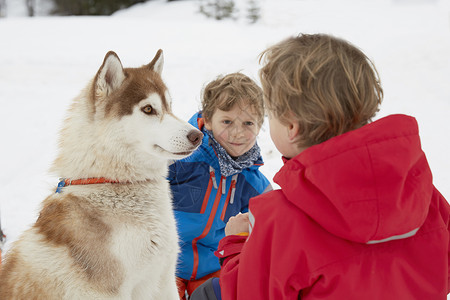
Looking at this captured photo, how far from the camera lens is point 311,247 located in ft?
3.20

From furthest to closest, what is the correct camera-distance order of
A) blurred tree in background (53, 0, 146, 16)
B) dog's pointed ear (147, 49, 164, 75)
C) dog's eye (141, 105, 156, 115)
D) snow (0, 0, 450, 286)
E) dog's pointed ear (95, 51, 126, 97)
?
blurred tree in background (53, 0, 146, 16)
snow (0, 0, 450, 286)
dog's pointed ear (147, 49, 164, 75)
dog's eye (141, 105, 156, 115)
dog's pointed ear (95, 51, 126, 97)

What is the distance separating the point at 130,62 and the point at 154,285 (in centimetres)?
746

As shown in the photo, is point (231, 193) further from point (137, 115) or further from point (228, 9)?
point (228, 9)

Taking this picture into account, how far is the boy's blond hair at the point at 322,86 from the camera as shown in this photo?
1.03 meters

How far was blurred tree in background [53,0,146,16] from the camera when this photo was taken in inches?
644

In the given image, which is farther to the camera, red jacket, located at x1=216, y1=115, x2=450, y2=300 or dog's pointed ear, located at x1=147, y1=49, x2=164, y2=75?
dog's pointed ear, located at x1=147, y1=49, x2=164, y2=75

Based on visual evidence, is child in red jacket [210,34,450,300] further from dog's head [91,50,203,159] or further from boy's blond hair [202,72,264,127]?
boy's blond hair [202,72,264,127]

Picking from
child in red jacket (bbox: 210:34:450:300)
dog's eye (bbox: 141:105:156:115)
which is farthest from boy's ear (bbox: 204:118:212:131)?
child in red jacket (bbox: 210:34:450:300)

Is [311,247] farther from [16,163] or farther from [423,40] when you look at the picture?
[423,40]

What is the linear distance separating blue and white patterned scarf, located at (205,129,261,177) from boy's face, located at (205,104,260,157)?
5 centimetres

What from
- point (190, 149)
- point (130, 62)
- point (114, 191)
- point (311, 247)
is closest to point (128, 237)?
point (114, 191)

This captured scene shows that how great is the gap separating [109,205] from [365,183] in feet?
3.62

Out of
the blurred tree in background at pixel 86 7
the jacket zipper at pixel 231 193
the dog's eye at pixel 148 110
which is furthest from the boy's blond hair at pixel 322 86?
the blurred tree in background at pixel 86 7

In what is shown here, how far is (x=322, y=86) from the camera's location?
Result: 1033 millimetres
